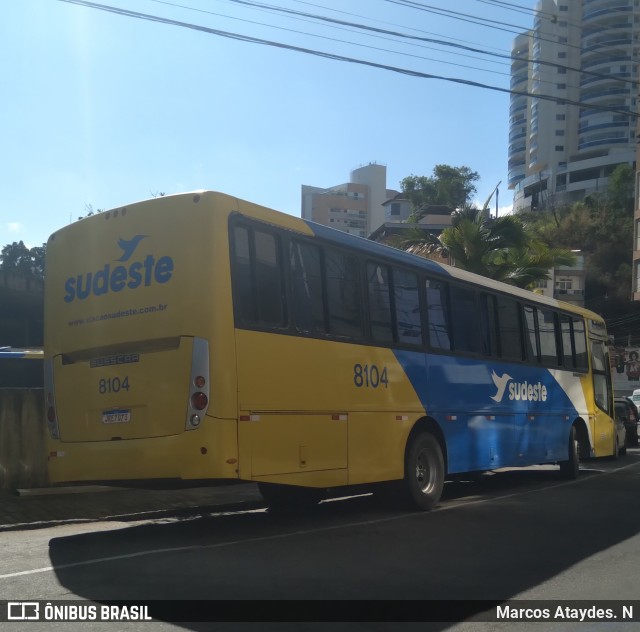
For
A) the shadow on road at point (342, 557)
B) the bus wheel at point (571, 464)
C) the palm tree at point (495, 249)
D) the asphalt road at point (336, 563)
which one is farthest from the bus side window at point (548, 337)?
the palm tree at point (495, 249)

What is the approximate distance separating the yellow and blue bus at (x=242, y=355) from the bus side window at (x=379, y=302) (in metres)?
0.02

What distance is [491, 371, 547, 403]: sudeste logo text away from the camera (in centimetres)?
1252

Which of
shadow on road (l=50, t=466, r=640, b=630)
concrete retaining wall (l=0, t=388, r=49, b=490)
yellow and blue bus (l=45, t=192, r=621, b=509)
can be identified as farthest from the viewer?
concrete retaining wall (l=0, t=388, r=49, b=490)

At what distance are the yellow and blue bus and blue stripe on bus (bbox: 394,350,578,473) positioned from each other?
64mm

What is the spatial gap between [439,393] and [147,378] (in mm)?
4741

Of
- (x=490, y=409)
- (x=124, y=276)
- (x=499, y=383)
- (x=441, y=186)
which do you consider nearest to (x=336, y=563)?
(x=124, y=276)

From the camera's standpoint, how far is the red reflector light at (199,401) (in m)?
7.38

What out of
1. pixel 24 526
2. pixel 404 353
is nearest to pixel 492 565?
pixel 404 353

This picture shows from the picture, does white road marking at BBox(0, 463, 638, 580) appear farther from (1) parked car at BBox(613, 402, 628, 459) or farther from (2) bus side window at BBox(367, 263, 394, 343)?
(1) parked car at BBox(613, 402, 628, 459)

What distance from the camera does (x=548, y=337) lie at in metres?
14.7

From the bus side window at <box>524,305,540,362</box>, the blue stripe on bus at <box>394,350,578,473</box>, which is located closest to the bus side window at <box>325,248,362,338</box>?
the blue stripe on bus at <box>394,350,578,473</box>

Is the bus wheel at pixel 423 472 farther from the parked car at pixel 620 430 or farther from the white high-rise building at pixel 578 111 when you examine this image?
the white high-rise building at pixel 578 111

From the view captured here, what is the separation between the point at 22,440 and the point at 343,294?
5531 mm

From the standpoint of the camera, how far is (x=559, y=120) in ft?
377
